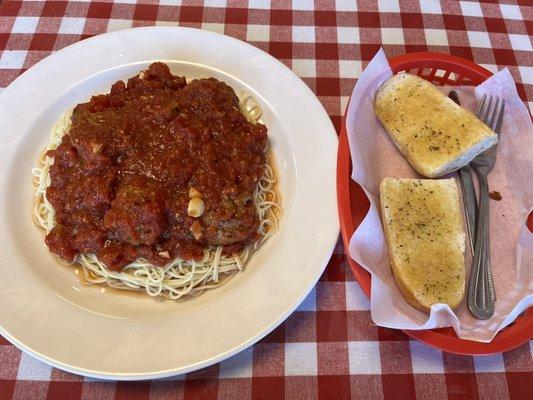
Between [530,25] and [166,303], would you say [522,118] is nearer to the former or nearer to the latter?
[530,25]

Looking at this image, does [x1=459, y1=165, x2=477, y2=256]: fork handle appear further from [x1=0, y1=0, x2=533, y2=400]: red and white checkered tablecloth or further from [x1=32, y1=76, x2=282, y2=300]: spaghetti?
[x1=32, y1=76, x2=282, y2=300]: spaghetti

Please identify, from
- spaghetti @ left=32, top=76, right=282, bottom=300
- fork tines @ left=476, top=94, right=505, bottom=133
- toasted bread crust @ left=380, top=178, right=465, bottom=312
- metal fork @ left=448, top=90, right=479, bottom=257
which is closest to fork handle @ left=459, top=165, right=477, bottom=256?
metal fork @ left=448, top=90, right=479, bottom=257

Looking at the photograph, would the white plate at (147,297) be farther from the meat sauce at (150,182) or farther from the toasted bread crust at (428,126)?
the toasted bread crust at (428,126)

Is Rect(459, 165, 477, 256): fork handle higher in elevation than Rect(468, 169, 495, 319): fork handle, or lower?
higher

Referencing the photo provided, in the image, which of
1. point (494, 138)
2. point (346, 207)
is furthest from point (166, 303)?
point (494, 138)

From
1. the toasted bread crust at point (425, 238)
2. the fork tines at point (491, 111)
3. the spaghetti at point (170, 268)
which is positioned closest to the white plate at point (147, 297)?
the spaghetti at point (170, 268)
